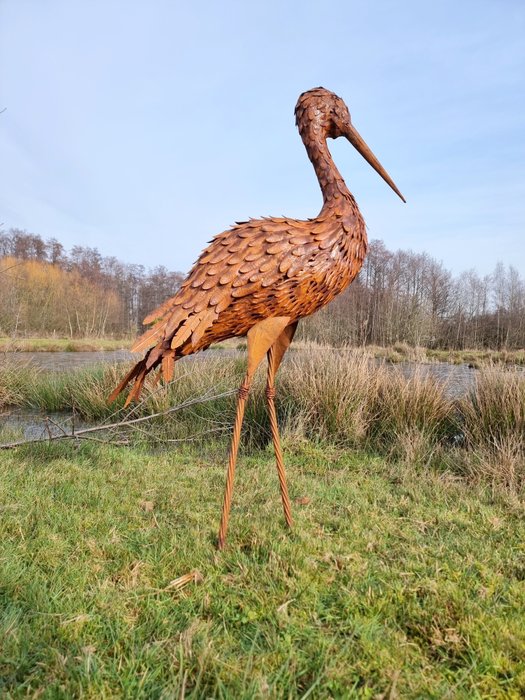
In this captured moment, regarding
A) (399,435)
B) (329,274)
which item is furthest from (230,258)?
(399,435)

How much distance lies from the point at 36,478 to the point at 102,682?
2.40 meters

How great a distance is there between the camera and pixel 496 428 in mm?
4609

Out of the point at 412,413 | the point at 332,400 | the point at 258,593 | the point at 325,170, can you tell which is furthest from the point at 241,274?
the point at 412,413

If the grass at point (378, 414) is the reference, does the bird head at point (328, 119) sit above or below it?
above

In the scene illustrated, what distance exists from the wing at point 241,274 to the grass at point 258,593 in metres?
1.16

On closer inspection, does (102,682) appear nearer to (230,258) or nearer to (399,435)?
(230,258)

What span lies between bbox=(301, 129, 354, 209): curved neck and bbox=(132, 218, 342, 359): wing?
0.31 m

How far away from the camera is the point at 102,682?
1367 mm

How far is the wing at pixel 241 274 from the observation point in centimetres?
206

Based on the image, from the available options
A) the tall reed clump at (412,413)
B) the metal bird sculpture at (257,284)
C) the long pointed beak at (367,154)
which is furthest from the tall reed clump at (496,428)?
the long pointed beak at (367,154)

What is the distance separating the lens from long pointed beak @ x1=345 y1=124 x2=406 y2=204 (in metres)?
2.47

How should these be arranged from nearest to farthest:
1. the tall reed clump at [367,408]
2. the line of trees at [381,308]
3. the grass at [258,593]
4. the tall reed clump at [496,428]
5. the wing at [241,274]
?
the grass at [258,593], the wing at [241,274], the tall reed clump at [496,428], the tall reed clump at [367,408], the line of trees at [381,308]

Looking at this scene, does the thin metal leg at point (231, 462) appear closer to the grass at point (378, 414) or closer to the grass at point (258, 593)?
the grass at point (258, 593)

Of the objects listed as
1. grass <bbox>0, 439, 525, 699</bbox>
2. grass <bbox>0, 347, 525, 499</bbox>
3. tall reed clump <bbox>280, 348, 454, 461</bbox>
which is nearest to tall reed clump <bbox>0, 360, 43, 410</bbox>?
grass <bbox>0, 347, 525, 499</bbox>
